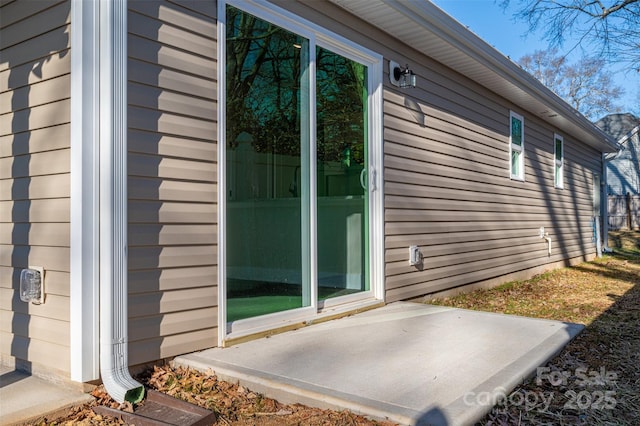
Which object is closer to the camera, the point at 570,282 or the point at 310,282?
the point at 310,282

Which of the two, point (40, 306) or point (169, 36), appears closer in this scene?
point (40, 306)

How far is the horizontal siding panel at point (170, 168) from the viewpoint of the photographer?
2.69 metres

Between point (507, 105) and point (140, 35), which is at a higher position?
point (507, 105)

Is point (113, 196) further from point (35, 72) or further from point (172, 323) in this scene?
point (35, 72)

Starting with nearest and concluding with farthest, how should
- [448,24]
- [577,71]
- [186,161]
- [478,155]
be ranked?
[186,161] < [448,24] < [478,155] < [577,71]

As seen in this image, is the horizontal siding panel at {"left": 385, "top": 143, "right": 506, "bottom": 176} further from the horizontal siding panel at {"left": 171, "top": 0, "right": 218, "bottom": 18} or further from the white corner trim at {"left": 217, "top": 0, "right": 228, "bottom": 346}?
the horizontal siding panel at {"left": 171, "top": 0, "right": 218, "bottom": 18}

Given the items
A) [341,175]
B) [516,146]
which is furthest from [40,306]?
[516,146]

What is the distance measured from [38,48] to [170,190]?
1.06 meters

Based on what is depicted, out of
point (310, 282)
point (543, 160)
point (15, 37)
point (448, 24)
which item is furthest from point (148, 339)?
point (543, 160)

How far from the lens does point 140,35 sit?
108 inches

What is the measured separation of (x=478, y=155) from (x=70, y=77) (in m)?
5.10

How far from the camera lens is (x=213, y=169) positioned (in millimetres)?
3096

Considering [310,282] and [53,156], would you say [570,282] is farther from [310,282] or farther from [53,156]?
[53,156]

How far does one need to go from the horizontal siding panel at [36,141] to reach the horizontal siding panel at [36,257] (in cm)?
54
